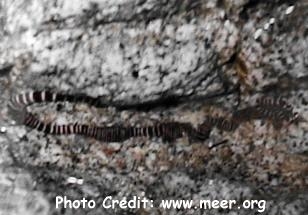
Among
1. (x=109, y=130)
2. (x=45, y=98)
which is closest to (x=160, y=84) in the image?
(x=109, y=130)

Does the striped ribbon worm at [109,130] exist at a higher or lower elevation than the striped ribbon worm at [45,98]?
lower

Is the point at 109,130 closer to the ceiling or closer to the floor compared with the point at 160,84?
closer to the floor

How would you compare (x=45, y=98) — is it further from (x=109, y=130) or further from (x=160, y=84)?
(x=160, y=84)

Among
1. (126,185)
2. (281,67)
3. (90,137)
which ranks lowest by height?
(126,185)

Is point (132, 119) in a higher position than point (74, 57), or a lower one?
lower

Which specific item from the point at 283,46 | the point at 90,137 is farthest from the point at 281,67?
the point at 90,137

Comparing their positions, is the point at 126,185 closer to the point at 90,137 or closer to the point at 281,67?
the point at 90,137

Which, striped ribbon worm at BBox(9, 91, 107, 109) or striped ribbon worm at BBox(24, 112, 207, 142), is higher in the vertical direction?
striped ribbon worm at BBox(9, 91, 107, 109)
